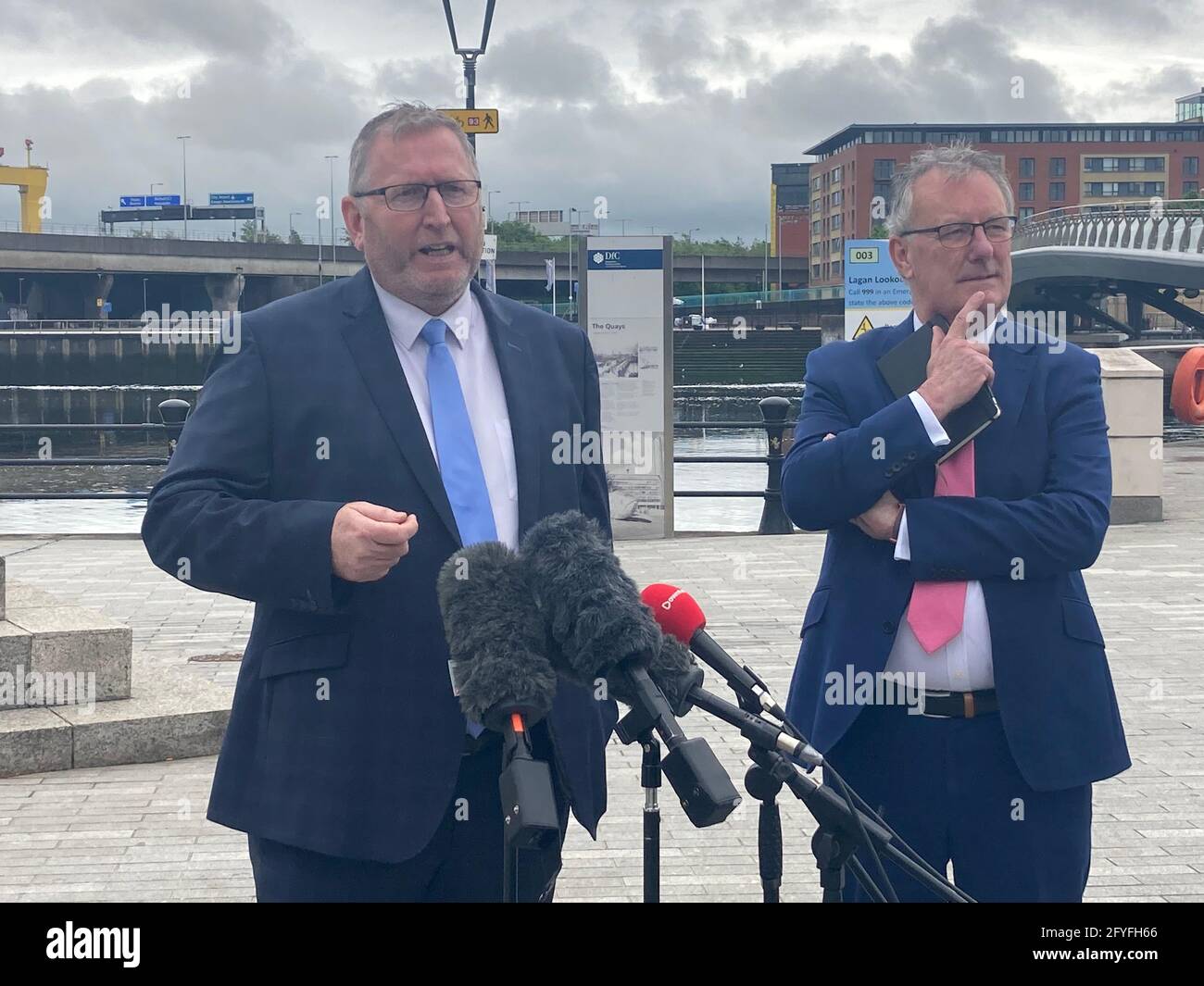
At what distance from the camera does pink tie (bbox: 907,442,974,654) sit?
2.87 m

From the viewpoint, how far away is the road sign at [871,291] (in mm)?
14547

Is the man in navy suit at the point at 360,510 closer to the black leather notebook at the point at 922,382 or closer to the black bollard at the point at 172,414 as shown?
the black leather notebook at the point at 922,382

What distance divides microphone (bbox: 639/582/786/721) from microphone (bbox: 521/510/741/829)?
0.16ft

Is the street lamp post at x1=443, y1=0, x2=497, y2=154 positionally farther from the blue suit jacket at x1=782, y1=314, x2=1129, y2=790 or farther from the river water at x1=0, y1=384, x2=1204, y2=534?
the blue suit jacket at x1=782, y1=314, x2=1129, y2=790

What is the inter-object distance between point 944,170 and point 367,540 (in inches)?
55.7

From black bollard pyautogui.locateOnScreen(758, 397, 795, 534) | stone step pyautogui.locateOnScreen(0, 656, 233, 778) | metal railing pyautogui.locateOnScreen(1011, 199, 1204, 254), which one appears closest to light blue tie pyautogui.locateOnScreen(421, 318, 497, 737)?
stone step pyautogui.locateOnScreen(0, 656, 233, 778)

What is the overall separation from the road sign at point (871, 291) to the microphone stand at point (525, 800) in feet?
42.1

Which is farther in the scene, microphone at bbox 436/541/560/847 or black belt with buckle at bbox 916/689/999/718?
black belt with buckle at bbox 916/689/999/718

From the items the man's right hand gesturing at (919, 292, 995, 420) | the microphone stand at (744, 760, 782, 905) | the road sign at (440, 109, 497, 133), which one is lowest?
the microphone stand at (744, 760, 782, 905)

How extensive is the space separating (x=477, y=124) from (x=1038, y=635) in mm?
13856

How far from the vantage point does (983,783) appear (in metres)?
2.84

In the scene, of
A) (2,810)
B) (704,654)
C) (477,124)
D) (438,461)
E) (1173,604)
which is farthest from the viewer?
(477,124)
